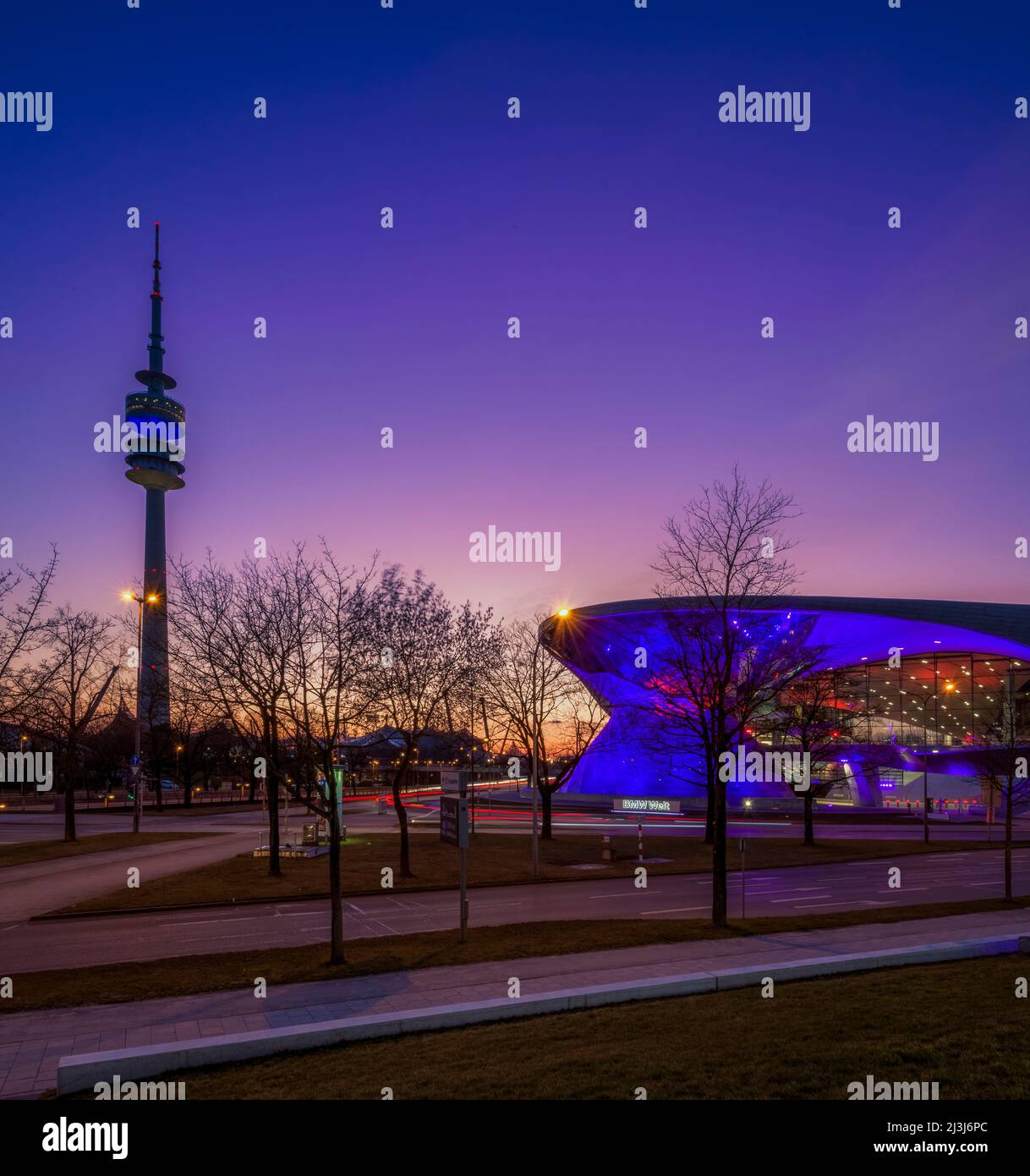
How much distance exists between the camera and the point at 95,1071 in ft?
25.1

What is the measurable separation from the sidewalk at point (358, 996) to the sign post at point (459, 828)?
6.30ft

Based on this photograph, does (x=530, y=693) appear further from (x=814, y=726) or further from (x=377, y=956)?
(x=377, y=956)

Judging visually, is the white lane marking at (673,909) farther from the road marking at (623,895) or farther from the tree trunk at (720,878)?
the tree trunk at (720,878)

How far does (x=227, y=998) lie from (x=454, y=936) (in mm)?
5481

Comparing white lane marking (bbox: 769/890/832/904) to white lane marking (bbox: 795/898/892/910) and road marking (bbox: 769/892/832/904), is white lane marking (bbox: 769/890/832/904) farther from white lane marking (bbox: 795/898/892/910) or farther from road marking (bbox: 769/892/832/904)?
white lane marking (bbox: 795/898/892/910)

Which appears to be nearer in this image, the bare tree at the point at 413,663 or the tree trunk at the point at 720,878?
the tree trunk at the point at 720,878

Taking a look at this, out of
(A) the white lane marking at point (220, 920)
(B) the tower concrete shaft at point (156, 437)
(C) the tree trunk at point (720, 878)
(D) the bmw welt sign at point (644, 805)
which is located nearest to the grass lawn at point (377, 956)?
(C) the tree trunk at point (720, 878)

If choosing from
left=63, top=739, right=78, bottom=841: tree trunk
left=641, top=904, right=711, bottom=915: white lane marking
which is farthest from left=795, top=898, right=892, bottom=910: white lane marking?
left=63, top=739, right=78, bottom=841: tree trunk

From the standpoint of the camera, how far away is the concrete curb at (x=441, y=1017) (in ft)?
25.4

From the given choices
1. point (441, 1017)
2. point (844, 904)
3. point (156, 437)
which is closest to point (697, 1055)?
point (441, 1017)

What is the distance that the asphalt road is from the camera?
52.5 feet

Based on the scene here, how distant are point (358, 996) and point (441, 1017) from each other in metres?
2.75

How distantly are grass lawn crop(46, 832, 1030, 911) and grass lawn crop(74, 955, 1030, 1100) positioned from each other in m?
14.8

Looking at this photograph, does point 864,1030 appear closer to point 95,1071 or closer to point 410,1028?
point 410,1028
